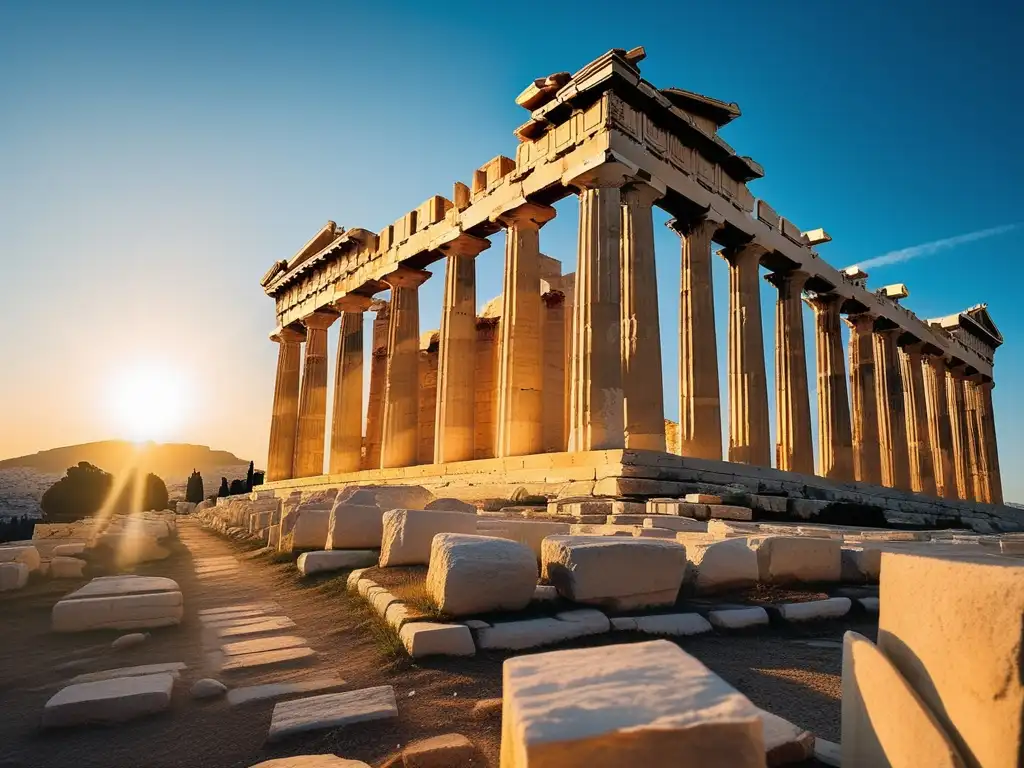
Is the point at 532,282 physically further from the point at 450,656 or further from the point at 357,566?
the point at 450,656

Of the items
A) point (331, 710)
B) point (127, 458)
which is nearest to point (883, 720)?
point (331, 710)

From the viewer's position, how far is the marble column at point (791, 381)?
1934cm

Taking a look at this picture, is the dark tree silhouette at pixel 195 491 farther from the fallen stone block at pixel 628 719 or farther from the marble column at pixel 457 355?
the fallen stone block at pixel 628 719

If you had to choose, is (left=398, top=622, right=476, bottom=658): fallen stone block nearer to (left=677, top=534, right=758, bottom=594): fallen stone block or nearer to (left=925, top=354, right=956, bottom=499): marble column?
(left=677, top=534, right=758, bottom=594): fallen stone block

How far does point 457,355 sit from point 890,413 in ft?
58.4

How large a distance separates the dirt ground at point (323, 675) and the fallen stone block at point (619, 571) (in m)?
0.43

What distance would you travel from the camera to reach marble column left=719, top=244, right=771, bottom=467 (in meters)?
17.4

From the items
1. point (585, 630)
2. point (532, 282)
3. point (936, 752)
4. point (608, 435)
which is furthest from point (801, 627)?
point (532, 282)

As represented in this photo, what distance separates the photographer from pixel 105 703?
328 centimetres

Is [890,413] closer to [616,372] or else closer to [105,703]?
[616,372]

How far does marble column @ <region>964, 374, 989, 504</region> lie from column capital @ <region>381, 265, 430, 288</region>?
2906 cm

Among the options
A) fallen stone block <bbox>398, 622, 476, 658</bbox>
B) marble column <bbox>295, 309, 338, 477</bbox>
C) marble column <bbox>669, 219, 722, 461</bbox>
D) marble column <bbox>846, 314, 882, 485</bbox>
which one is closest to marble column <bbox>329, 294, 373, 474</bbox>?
marble column <bbox>295, 309, 338, 477</bbox>

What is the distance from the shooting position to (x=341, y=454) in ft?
79.3

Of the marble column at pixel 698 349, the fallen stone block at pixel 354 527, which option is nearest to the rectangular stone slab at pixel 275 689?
the fallen stone block at pixel 354 527
